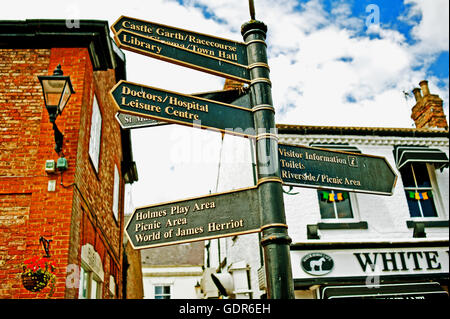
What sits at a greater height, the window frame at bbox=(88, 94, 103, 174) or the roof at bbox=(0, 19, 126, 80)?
the roof at bbox=(0, 19, 126, 80)

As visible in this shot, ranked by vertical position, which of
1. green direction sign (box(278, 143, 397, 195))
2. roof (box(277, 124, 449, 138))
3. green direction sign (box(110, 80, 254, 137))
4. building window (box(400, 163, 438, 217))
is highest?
roof (box(277, 124, 449, 138))

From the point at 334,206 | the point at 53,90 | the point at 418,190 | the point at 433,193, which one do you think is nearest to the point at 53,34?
the point at 53,90

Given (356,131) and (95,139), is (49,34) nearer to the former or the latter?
(95,139)

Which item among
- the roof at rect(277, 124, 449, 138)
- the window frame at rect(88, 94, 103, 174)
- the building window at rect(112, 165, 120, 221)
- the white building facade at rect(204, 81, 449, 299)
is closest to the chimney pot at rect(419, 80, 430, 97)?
the roof at rect(277, 124, 449, 138)

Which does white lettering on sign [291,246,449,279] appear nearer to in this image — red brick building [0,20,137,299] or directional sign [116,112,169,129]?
red brick building [0,20,137,299]

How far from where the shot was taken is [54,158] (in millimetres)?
6797

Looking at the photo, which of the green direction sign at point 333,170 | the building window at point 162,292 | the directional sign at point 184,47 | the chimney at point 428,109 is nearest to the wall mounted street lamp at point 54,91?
the directional sign at point 184,47

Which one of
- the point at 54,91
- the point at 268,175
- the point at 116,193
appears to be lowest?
the point at 268,175

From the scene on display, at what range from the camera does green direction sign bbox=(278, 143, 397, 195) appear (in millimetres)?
3475

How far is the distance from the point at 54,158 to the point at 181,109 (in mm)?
4105

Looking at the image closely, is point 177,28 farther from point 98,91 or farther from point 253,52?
point 98,91

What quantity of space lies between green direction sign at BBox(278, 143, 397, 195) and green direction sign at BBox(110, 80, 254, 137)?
1.34 ft

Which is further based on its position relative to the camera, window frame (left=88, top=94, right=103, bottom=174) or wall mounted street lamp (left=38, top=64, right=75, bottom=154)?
window frame (left=88, top=94, right=103, bottom=174)
